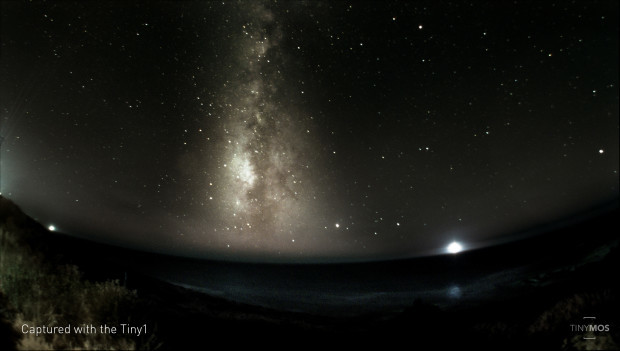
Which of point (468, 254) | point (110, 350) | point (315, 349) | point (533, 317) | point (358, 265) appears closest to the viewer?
point (110, 350)

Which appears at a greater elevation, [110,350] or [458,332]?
[110,350]

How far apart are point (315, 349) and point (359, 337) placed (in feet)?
5.33

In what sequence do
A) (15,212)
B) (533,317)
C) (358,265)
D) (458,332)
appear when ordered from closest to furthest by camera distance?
(458,332)
(533,317)
(15,212)
(358,265)

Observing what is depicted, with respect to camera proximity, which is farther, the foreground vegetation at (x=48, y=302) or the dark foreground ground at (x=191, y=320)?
the dark foreground ground at (x=191, y=320)

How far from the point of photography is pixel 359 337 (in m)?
9.43

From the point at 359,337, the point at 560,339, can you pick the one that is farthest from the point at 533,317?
the point at 359,337

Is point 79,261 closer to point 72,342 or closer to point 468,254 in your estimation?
point 72,342

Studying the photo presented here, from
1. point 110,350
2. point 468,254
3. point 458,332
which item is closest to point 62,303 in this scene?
point 110,350

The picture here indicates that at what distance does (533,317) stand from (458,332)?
2.67 meters

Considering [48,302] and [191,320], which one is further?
[191,320]

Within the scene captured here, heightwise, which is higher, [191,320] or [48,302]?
[48,302]

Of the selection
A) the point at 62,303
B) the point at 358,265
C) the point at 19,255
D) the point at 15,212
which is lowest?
the point at 358,265

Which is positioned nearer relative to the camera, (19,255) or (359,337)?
(19,255)

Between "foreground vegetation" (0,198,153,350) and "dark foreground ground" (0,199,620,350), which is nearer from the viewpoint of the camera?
"foreground vegetation" (0,198,153,350)
